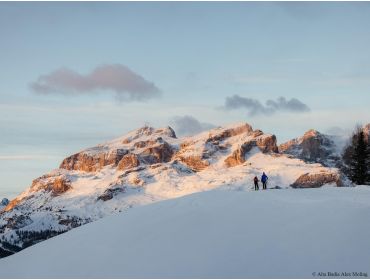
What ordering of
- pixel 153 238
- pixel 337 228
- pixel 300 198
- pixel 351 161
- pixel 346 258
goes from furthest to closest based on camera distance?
pixel 351 161, pixel 300 198, pixel 153 238, pixel 337 228, pixel 346 258

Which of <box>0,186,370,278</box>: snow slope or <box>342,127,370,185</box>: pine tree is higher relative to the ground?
<box>342,127,370,185</box>: pine tree

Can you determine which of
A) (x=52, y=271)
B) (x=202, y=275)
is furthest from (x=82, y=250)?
(x=202, y=275)

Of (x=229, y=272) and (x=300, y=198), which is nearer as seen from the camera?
(x=229, y=272)

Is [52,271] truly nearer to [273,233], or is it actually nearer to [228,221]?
[228,221]

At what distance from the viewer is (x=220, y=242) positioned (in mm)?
30109

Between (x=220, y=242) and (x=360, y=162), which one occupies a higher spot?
(x=360, y=162)

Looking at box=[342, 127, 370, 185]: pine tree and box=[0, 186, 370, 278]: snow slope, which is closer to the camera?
box=[0, 186, 370, 278]: snow slope

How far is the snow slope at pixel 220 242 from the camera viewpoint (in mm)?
27125

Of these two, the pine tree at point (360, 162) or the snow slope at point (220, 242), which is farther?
the pine tree at point (360, 162)

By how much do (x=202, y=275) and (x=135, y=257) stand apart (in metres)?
5.06

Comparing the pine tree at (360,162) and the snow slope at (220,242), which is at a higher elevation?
the pine tree at (360,162)

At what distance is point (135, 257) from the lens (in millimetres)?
30375

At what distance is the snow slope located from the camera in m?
27.1

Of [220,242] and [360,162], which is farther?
[360,162]
